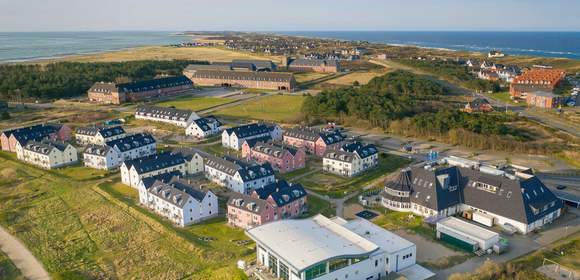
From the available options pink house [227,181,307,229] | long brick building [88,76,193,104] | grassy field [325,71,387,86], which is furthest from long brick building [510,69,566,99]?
long brick building [88,76,193,104]

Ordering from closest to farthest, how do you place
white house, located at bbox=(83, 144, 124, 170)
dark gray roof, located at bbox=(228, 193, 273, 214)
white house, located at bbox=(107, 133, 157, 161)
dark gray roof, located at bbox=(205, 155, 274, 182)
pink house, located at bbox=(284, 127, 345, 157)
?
1. dark gray roof, located at bbox=(228, 193, 273, 214)
2. dark gray roof, located at bbox=(205, 155, 274, 182)
3. white house, located at bbox=(83, 144, 124, 170)
4. white house, located at bbox=(107, 133, 157, 161)
5. pink house, located at bbox=(284, 127, 345, 157)

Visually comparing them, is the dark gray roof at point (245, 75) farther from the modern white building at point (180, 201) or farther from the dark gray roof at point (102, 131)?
the modern white building at point (180, 201)

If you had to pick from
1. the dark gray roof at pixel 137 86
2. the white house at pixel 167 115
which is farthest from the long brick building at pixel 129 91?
the white house at pixel 167 115

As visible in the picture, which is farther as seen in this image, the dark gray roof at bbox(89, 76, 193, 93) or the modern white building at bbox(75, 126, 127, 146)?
the dark gray roof at bbox(89, 76, 193, 93)

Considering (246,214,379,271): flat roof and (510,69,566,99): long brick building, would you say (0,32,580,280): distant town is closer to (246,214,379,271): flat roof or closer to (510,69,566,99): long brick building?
(246,214,379,271): flat roof

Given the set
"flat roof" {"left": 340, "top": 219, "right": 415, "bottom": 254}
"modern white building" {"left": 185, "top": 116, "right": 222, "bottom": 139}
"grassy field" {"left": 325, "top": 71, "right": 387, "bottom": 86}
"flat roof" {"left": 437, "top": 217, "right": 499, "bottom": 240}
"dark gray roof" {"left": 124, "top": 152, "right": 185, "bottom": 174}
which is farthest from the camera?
"grassy field" {"left": 325, "top": 71, "right": 387, "bottom": 86}
